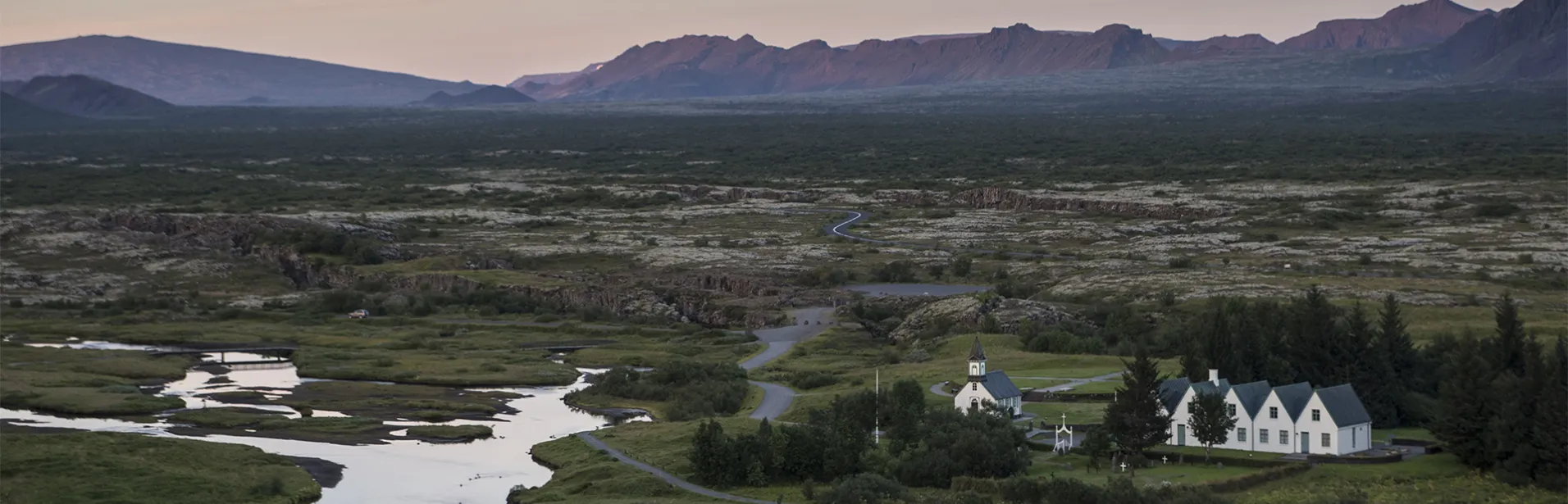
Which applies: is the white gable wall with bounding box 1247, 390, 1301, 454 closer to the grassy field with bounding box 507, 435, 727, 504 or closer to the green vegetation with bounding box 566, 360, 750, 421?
the grassy field with bounding box 507, 435, 727, 504

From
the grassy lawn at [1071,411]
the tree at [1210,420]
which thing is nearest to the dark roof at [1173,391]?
the tree at [1210,420]

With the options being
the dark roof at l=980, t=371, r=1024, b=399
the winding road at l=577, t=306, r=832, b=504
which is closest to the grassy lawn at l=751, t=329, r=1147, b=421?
the winding road at l=577, t=306, r=832, b=504

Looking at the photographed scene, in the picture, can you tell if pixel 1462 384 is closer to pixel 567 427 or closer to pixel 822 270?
pixel 567 427

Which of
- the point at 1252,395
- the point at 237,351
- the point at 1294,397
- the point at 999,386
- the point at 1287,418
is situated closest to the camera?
the point at 1287,418

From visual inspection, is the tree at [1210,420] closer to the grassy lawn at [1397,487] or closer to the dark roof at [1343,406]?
the dark roof at [1343,406]

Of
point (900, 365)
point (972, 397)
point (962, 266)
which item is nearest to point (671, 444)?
point (972, 397)

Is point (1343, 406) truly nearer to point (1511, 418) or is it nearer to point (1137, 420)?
point (1511, 418)
